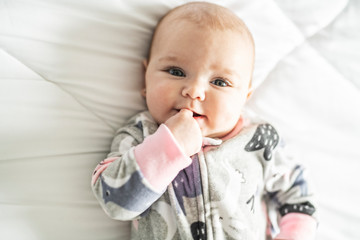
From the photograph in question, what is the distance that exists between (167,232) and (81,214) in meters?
0.25

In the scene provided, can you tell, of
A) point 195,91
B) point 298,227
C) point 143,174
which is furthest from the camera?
point 298,227

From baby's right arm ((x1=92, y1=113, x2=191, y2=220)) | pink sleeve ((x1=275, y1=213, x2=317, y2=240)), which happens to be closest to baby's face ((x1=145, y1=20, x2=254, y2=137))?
baby's right arm ((x1=92, y1=113, x2=191, y2=220))

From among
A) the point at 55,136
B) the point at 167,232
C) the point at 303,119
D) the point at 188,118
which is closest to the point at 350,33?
the point at 303,119

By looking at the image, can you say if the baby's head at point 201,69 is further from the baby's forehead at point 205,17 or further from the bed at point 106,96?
the bed at point 106,96

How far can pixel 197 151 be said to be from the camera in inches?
31.4

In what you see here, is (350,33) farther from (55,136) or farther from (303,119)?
(55,136)

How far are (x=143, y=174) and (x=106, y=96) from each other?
0.33 metres

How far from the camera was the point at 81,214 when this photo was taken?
2.94 ft

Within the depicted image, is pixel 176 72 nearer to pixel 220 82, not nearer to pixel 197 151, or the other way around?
pixel 220 82

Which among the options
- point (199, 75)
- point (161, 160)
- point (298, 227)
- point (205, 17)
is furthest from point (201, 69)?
point (298, 227)

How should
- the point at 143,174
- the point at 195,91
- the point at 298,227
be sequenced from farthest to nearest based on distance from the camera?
1. the point at 298,227
2. the point at 195,91
3. the point at 143,174

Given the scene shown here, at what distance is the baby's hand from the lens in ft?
2.52

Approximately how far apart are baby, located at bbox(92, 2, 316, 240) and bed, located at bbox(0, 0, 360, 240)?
91 millimetres

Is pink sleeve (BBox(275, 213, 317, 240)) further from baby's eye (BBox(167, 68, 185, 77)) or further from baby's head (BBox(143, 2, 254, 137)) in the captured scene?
baby's eye (BBox(167, 68, 185, 77))
